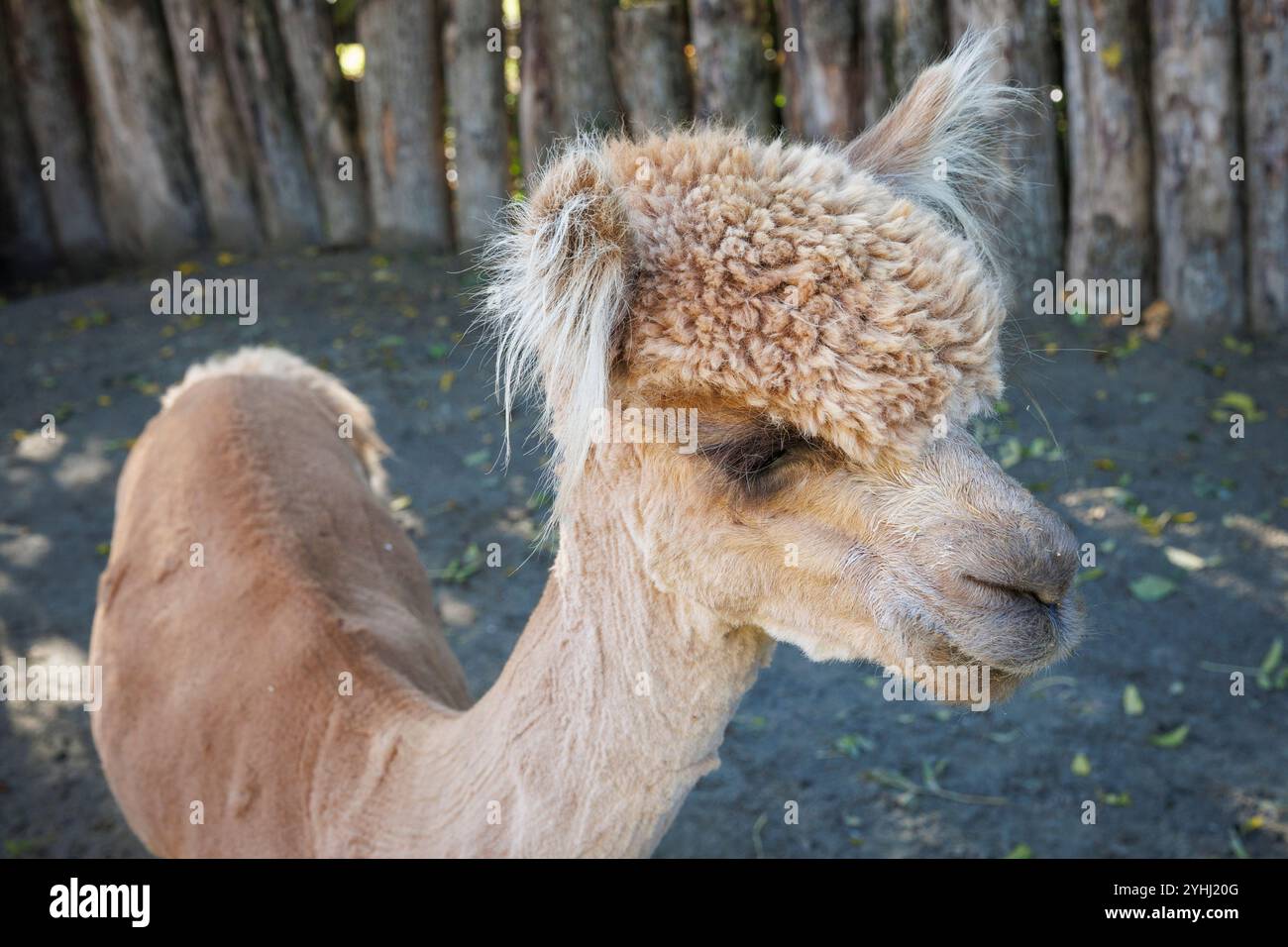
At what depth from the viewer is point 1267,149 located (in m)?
6.46

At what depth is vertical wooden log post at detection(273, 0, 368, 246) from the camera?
8781 millimetres

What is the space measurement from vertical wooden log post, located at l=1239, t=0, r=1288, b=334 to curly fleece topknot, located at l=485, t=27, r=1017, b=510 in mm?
5682

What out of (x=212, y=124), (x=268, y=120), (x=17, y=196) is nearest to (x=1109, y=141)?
(x=268, y=120)

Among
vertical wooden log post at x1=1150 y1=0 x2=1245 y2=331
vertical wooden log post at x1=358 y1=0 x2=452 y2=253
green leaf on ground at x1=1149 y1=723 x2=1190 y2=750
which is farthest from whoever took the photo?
vertical wooden log post at x1=358 y1=0 x2=452 y2=253

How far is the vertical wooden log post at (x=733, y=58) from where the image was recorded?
749 centimetres

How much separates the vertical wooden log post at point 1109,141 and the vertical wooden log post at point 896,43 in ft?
2.60

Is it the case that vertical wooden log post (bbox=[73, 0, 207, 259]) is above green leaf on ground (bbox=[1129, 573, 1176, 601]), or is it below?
above

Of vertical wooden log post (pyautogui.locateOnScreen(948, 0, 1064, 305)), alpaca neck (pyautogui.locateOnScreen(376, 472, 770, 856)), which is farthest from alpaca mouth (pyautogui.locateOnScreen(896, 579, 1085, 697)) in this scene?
vertical wooden log post (pyautogui.locateOnScreen(948, 0, 1064, 305))

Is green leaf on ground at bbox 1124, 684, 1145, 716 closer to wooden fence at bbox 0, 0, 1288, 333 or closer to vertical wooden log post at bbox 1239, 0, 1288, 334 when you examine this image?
wooden fence at bbox 0, 0, 1288, 333

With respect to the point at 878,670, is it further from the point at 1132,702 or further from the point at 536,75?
the point at 536,75

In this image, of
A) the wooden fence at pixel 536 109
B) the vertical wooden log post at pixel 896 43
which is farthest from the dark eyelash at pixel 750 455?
the vertical wooden log post at pixel 896 43

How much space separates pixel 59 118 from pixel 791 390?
32.2ft

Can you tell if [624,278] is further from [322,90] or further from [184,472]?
[322,90]

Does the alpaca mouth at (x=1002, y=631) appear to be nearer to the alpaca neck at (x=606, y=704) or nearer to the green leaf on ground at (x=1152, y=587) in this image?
the alpaca neck at (x=606, y=704)
